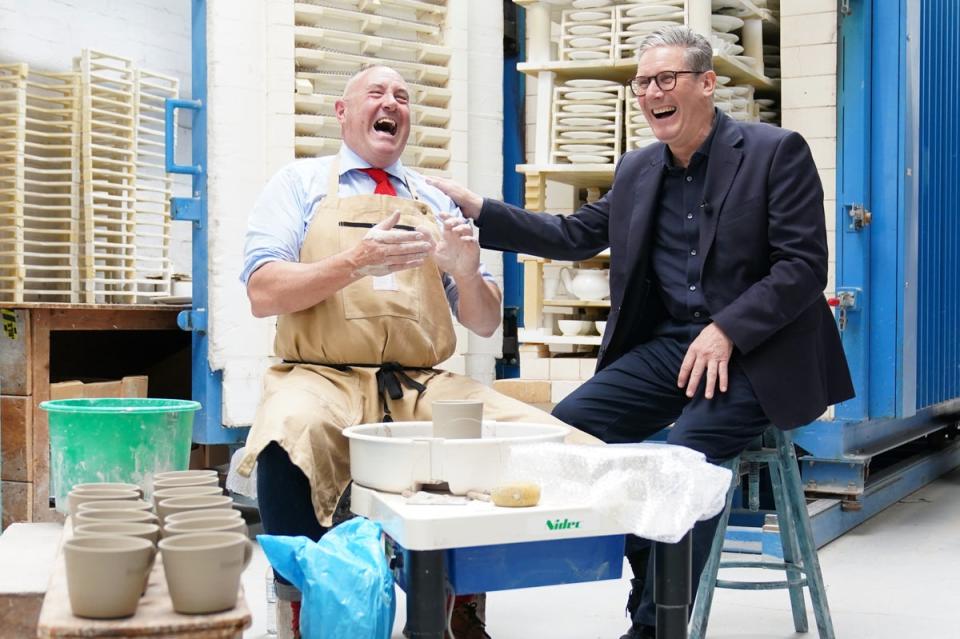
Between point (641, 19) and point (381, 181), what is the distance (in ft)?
7.30

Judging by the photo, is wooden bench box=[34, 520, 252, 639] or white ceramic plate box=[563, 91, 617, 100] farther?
white ceramic plate box=[563, 91, 617, 100]

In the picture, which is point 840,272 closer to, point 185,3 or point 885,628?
point 885,628

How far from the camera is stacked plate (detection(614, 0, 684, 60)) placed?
16.5ft

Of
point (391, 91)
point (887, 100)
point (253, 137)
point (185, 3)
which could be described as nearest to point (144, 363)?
point (253, 137)

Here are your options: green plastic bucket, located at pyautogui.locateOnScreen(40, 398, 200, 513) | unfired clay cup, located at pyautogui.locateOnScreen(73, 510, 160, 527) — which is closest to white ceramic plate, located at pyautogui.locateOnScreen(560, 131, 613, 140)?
green plastic bucket, located at pyautogui.locateOnScreen(40, 398, 200, 513)

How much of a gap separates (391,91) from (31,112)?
4.17m

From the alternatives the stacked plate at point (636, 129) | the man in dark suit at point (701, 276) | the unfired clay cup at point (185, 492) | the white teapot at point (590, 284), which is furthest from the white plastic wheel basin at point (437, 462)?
the stacked plate at point (636, 129)

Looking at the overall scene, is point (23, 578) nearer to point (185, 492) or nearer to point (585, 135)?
point (185, 492)

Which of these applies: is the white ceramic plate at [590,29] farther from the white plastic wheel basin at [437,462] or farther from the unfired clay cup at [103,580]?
the unfired clay cup at [103,580]

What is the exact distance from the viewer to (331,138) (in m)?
5.06

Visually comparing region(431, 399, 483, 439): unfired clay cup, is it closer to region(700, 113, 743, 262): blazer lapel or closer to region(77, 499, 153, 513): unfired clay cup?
region(77, 499, 153, 513): unfired clay cup

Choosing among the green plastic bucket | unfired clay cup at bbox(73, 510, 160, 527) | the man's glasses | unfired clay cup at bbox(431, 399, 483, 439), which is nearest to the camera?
unfired clay cup at bbox(73, 510, 160, 527)

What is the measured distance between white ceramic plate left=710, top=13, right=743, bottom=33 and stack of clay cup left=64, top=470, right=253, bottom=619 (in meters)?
3.95

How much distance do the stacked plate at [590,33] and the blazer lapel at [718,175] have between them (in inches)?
76.6
